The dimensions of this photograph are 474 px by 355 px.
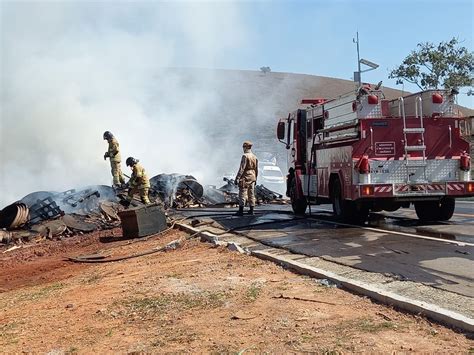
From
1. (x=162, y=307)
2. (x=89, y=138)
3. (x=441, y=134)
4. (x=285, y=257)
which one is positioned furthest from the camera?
(x=89, y=138)

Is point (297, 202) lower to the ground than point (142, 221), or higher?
higher

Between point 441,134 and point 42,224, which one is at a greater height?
point 441,134

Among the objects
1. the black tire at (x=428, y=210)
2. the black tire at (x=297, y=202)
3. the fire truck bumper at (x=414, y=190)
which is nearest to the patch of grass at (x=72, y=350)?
the fire truck bumper at (x=414, y=190)

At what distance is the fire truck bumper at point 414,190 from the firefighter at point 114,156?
6649 millimetres

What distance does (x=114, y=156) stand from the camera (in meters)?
13.0

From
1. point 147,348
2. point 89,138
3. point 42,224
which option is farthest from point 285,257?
point 89,138

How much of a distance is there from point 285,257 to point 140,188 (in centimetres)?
550

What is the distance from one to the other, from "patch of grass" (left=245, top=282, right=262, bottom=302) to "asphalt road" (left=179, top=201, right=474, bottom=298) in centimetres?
130

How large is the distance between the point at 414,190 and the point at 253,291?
481cm

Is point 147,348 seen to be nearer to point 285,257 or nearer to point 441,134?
point 285,257

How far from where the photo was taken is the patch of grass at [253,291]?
4613 mm

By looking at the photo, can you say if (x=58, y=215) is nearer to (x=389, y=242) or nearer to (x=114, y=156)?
(x=114, y=156)

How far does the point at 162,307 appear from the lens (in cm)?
458

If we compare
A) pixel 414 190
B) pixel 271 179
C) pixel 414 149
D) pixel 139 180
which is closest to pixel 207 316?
pixel 414 190
